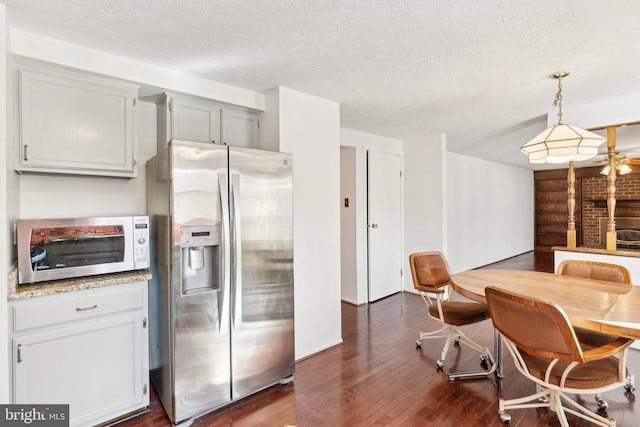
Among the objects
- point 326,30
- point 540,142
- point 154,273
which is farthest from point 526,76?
point 154,273

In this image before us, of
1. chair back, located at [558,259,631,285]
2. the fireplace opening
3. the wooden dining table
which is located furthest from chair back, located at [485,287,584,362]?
the fireplace opening

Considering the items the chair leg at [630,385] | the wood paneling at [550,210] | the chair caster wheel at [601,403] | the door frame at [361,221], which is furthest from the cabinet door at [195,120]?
the wood paneling at [550,210]

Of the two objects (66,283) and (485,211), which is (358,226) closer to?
(66,283)

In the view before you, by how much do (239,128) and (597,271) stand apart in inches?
125

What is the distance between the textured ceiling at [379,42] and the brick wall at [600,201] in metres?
4.73

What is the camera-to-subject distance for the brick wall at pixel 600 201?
21.3ft

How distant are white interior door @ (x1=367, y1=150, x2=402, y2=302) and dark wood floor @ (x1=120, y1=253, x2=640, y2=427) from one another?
143cm

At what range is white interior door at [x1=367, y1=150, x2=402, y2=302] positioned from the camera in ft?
14.6

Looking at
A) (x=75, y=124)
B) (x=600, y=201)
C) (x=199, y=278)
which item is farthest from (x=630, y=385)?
(x=600, y=201)

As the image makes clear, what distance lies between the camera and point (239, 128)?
9.35ft

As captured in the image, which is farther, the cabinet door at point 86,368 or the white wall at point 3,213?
the cabinet door at point 86,368

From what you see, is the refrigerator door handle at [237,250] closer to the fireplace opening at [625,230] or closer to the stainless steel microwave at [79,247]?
the stainless steel microwave at [79,247]

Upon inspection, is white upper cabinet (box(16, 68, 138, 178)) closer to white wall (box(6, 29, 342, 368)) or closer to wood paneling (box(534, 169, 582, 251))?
white wall (box(6, 29, 342, 368))

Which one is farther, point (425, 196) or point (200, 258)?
point (425, 196)
